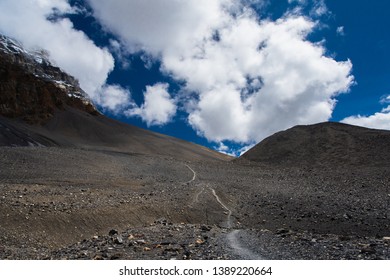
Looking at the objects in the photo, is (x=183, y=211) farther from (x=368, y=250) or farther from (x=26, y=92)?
(x=26, y=92)

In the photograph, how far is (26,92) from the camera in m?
117

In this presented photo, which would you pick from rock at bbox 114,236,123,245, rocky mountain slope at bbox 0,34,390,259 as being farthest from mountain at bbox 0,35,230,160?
rock at bbox 114,236,123,245

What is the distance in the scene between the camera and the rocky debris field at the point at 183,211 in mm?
11383

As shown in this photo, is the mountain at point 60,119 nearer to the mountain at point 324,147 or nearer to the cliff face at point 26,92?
the cliff face at point 26,92

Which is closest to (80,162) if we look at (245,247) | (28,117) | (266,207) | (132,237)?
(266,207)

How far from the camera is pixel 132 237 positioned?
43.2 feet

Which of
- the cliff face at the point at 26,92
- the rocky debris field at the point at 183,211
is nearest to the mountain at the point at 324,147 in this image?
the rocky debris field at the point at 183,211

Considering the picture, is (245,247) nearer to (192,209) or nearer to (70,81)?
(192,209)

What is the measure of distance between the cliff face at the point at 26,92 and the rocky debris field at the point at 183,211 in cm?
8432

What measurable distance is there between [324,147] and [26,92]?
103 m

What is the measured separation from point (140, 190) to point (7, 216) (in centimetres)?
1054

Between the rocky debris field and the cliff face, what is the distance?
84320mm

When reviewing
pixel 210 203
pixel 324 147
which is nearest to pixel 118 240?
pixel 210 203

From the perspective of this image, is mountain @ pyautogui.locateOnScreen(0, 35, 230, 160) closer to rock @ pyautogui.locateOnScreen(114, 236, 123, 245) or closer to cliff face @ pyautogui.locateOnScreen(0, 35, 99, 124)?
cliff face @ pyautogui.locateOnScreen(0, 35, 99, 124)
